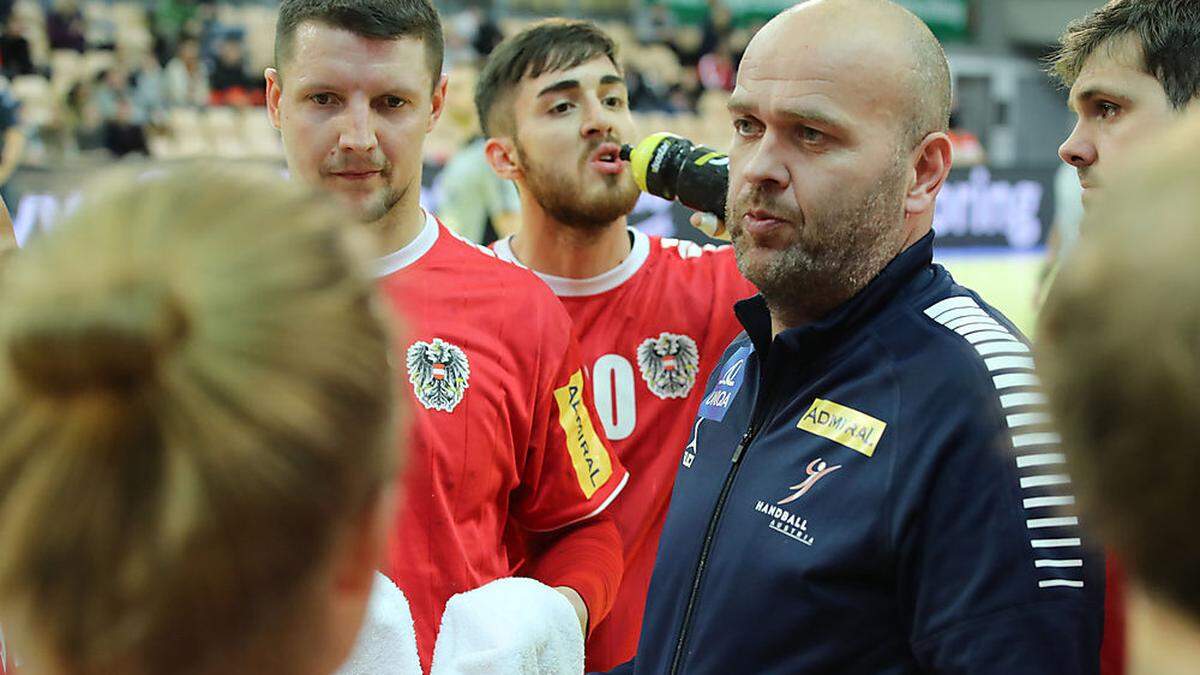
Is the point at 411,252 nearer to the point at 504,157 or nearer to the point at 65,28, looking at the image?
the point at 504,157

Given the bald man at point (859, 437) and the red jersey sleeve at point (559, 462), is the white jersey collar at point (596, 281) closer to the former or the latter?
the red jersey sleeve at point (559, 462)

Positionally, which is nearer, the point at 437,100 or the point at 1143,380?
the point at 1143,380

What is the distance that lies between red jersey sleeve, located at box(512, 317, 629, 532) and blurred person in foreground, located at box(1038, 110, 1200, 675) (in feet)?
5.38

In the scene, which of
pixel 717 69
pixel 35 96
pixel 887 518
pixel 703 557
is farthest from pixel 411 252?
pixel 717 69

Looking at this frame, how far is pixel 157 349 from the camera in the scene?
0.83m

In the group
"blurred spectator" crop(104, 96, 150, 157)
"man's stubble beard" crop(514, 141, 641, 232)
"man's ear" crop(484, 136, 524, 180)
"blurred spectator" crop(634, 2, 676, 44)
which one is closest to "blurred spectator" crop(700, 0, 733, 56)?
"blurred spectator" crop(634, 2, 676, 44)

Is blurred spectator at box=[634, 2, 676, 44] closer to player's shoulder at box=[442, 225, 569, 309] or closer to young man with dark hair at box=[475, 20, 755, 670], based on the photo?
young man with dark hair at box=[475, 20, 755, 670]

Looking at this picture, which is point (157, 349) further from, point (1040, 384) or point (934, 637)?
point (934, 637)

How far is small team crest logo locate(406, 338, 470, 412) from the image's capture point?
232 cm

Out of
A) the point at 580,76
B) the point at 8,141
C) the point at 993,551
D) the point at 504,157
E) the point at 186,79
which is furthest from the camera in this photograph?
the point at 186,79

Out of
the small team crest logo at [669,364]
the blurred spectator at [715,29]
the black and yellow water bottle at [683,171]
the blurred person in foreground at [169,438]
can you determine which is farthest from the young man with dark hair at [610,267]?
the blurred spectator at [715,29]

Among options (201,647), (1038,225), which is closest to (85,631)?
(201,647)

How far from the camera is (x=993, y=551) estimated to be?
149 centimetres

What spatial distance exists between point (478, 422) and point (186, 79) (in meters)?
12.7
